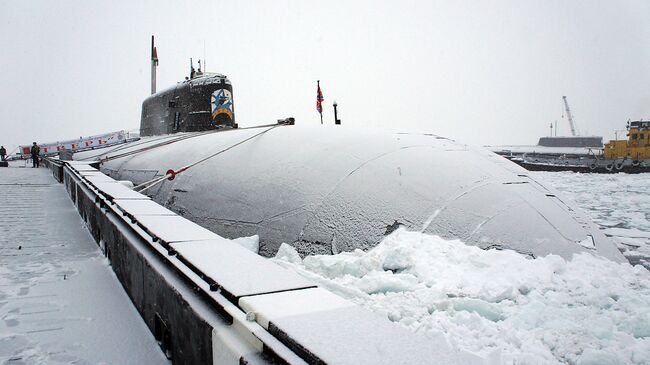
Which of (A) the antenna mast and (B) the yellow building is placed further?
(B) the yellow building

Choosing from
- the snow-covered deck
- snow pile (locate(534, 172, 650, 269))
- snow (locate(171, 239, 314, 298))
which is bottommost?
snow pile (locate(534, 172, 650, 269))

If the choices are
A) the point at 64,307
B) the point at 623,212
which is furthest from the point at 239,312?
the point at 623,212

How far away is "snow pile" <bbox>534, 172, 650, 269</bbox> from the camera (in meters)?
9.34

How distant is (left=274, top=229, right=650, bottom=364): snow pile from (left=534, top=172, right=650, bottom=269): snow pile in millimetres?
2760

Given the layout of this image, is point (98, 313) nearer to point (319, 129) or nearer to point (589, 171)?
point (319, 129)

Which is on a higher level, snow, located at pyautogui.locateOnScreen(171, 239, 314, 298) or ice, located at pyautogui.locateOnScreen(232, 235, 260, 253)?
snow, located at pyautogui.locateOnScreen(171, 239, 314, 298)

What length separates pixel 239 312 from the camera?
1836 mm

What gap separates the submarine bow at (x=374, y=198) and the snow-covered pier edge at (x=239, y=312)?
2.37m

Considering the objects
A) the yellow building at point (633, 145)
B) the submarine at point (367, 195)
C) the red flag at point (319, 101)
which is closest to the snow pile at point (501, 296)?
the submarine at point (367, 195)

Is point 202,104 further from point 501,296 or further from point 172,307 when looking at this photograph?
point 172,307

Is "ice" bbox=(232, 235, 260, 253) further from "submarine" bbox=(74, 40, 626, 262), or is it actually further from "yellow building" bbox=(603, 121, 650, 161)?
"yellow building" bbox=(603, 121, 650, 161)

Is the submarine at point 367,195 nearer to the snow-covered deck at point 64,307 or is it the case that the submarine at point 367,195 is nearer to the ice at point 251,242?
the ice at point 251,242

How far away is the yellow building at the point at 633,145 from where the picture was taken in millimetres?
35688

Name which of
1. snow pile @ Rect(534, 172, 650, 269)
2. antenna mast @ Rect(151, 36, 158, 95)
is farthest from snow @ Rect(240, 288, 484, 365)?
antenna mast @ Rect(151, 36, 158, 95)
